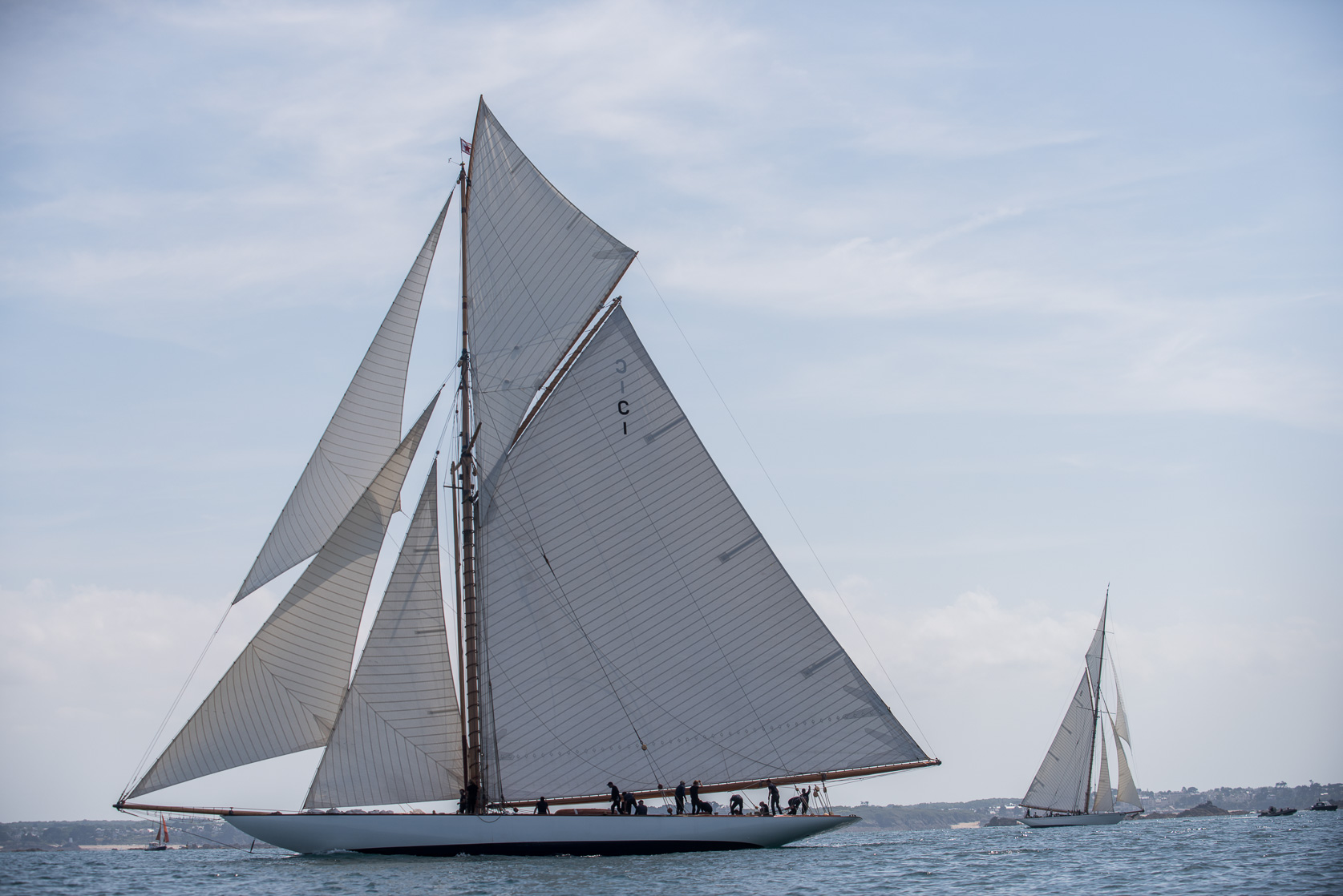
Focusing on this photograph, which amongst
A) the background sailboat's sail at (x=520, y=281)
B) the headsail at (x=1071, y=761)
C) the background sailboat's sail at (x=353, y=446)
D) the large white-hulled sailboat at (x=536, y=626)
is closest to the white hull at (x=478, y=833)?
the large white-hulled sailboat at (x=536, y=626)

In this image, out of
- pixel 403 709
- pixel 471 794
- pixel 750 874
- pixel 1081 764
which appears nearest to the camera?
pixel 750 874

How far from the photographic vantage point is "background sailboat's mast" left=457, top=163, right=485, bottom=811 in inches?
1382

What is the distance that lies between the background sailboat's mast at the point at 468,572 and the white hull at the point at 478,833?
1166 mm

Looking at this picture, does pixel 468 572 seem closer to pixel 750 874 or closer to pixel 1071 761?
pixel 750 874

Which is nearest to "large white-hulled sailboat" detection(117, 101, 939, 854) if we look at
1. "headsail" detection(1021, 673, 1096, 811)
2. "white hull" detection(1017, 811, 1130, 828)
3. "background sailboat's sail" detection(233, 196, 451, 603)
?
"background sailboat's sail" detection(233, 196, 451, 603)

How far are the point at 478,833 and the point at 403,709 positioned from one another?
4014mm

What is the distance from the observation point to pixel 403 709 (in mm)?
34031

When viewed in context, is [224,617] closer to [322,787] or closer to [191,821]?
[322,787]

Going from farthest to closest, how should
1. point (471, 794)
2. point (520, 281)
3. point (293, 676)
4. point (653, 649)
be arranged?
point (520, 281) → point (653, 649) → point (471, 794) → point (293, 676)

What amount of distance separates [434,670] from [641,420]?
935 cm

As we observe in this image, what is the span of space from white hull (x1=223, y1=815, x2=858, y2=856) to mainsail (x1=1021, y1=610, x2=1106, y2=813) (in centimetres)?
5960

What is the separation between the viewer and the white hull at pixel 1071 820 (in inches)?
3506

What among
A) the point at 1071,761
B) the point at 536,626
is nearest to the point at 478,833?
the point at 536,626

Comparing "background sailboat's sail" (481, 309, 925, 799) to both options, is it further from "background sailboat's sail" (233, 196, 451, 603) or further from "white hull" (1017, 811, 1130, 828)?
"white hull" (1017, 811, 1130, 828)
